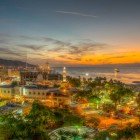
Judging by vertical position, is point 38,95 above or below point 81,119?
above

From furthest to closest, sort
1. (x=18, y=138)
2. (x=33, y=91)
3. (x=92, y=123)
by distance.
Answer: (x=33, y=91)
(x=92, y=123)
(x=18, y=138)

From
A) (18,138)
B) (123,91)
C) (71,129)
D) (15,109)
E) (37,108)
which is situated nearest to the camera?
(18,138)

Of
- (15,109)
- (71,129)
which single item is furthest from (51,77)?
(71,129)

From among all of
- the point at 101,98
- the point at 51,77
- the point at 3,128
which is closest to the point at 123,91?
the point at 101,98

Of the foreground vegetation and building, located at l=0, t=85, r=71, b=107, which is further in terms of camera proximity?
building, located at l=0, t=85, r=71, b=107

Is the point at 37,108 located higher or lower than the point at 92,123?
higher

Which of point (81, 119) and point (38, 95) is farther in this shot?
point (38, 95)

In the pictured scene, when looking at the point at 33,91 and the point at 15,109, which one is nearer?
the point at 15,109

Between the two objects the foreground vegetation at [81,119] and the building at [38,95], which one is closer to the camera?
the foreground vegetation at [81,119]

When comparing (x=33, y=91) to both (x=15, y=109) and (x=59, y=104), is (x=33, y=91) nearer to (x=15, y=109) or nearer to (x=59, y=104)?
(x=59, y=104)
